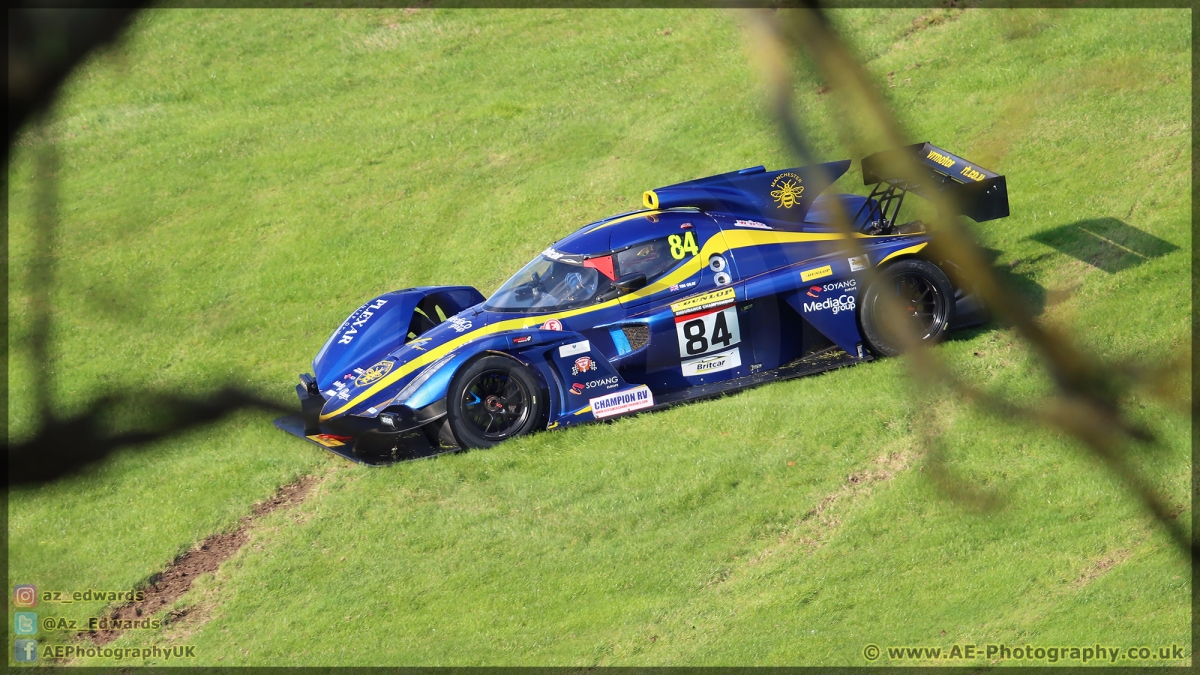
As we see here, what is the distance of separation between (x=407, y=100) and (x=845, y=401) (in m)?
13.4

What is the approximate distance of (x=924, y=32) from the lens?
57.5ft

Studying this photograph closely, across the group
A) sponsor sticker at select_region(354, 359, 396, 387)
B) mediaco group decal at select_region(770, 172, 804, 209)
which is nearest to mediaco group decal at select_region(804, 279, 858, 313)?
mediaco group decal at select_region(770, 172, 804, 209)

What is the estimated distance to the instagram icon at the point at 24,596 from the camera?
776cm

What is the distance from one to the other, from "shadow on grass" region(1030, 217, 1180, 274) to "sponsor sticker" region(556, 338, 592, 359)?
540cm

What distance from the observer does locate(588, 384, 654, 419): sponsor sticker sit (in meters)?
9.38

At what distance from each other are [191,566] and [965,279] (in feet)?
27.4

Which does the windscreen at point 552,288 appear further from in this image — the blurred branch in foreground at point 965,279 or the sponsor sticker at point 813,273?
the blurred branch in foreground at point 965,279

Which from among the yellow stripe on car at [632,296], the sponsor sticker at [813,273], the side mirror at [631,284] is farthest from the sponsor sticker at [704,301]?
the sponsor sticker at [813,273]

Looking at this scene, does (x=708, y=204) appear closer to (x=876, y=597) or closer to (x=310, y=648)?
(x=876, y=597)

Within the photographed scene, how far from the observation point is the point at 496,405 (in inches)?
365

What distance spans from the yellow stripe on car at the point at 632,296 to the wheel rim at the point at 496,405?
411mm

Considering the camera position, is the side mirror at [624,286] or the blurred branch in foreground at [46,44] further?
the side mirror at [624,286]

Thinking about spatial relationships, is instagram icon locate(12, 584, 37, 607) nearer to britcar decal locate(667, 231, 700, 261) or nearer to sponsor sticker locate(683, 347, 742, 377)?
sponsor sticker locate(683, 347, 742, 377)

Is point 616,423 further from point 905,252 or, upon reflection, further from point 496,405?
point 905,252
